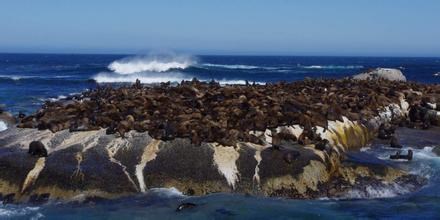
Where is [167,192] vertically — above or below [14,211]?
above

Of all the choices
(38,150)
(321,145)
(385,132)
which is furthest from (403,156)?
(38,150)

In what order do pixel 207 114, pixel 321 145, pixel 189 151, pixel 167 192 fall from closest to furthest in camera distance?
1. pixel 167 192
2. pixel 189 151
3. pixel 321 145
4. pixel 207 114

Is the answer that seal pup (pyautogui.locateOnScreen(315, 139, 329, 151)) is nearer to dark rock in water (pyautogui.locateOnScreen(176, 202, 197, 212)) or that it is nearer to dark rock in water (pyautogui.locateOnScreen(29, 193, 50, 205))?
dark rock in water (pyautogui.locateOnScreen(176, 202, 197, 212))

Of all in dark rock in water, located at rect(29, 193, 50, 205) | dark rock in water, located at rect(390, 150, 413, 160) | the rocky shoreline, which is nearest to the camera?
dark rock in water, located at rect(29, 193, 50, 205)

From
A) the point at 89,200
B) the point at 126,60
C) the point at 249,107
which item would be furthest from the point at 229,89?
the point at 126,60

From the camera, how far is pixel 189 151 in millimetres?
13781

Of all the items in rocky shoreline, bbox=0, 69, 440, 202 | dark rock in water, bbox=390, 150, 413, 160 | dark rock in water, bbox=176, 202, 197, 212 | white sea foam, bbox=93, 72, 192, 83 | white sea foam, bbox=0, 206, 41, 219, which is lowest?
white sea foam, bbox=93, 72, 192, 83

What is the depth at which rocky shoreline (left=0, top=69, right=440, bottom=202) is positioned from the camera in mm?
13023

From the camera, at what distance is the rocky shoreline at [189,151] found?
13023mm

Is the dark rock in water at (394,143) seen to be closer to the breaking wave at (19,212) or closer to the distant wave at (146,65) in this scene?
the breaking wave at (19,212)

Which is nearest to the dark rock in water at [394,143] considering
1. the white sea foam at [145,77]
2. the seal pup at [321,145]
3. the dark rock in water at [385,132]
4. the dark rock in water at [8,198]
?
the dark rock in water at [385,132]

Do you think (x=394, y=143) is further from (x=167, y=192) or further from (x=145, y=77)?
(x=145, y=77)

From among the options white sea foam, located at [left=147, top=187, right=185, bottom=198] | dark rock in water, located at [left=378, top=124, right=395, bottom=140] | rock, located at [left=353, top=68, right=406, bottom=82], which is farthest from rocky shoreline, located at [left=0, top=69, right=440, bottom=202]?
rock, located at [left=353, top=68, right=406, bottom=82]

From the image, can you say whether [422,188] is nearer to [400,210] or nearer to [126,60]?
[400,210]
